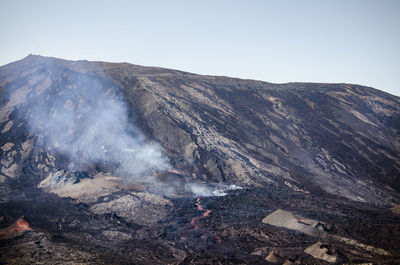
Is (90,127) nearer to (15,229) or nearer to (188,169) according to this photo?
(188,169)

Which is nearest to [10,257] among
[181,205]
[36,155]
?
[181,205]

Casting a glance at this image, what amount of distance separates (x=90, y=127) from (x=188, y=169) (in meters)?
16.2

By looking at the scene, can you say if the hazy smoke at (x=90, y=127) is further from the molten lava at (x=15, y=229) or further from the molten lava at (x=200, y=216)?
the molten lava at (x=15, y=229)

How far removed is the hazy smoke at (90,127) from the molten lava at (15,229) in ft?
53.7

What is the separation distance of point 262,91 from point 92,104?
121 ft

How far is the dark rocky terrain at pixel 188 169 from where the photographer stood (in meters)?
22.1

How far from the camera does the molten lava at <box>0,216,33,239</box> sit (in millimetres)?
20984

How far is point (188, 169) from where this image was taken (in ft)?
137

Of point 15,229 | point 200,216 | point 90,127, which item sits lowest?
point 200,216

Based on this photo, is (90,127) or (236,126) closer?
(90,127)

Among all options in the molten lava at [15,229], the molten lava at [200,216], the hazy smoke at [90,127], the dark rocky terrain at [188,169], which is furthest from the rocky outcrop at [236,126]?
the molten lava at [15,229]

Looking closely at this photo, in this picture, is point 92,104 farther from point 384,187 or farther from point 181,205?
point 384,187

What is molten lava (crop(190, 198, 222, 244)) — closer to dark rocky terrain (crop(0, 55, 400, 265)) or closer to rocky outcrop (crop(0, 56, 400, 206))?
dark rocky terrain (crop(0, 55, 400, 265))

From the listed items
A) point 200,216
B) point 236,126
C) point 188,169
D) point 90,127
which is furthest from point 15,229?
point 236,126
